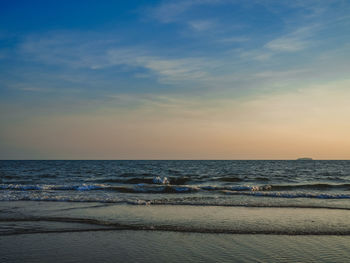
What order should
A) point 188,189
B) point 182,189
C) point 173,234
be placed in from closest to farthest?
1. point 173,234
2. point 182,189
3. point 188,189

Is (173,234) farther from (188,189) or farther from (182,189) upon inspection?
(188,189)

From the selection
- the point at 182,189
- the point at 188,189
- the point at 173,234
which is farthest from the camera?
the point at 188,189

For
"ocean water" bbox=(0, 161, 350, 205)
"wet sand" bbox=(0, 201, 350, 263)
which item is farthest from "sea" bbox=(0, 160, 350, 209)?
"wet sand" bbox=(0, 201, 350, 263)

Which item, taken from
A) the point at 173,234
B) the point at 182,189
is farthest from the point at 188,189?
the point at 173,234

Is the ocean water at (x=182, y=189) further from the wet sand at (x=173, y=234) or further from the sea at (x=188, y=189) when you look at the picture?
the wet sand at (x=173, y=234)

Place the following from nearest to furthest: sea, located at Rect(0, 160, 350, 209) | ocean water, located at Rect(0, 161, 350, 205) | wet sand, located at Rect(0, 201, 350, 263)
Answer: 1. wet sand, located at Rect(0, 201, 350, 263)
2. sea, located at Rect(0, 160, 350, 209)
3. ocean water, located at Rect(0, 161, 350, 205)

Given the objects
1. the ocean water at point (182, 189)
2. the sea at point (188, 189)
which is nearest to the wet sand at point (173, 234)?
the sea at point (188, 189)

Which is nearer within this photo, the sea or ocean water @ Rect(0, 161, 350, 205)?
the sea

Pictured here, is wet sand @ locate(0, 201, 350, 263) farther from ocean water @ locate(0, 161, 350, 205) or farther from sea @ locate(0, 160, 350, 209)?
ocean water @ locate(0, 161, 350, 205)

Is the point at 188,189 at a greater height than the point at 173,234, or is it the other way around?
the point at 173,234

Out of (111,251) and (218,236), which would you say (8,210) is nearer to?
(111,251)

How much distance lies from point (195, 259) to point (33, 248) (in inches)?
165

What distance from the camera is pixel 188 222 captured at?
10.0 meters

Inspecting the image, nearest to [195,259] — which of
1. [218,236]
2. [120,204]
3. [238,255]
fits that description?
[238,255]
